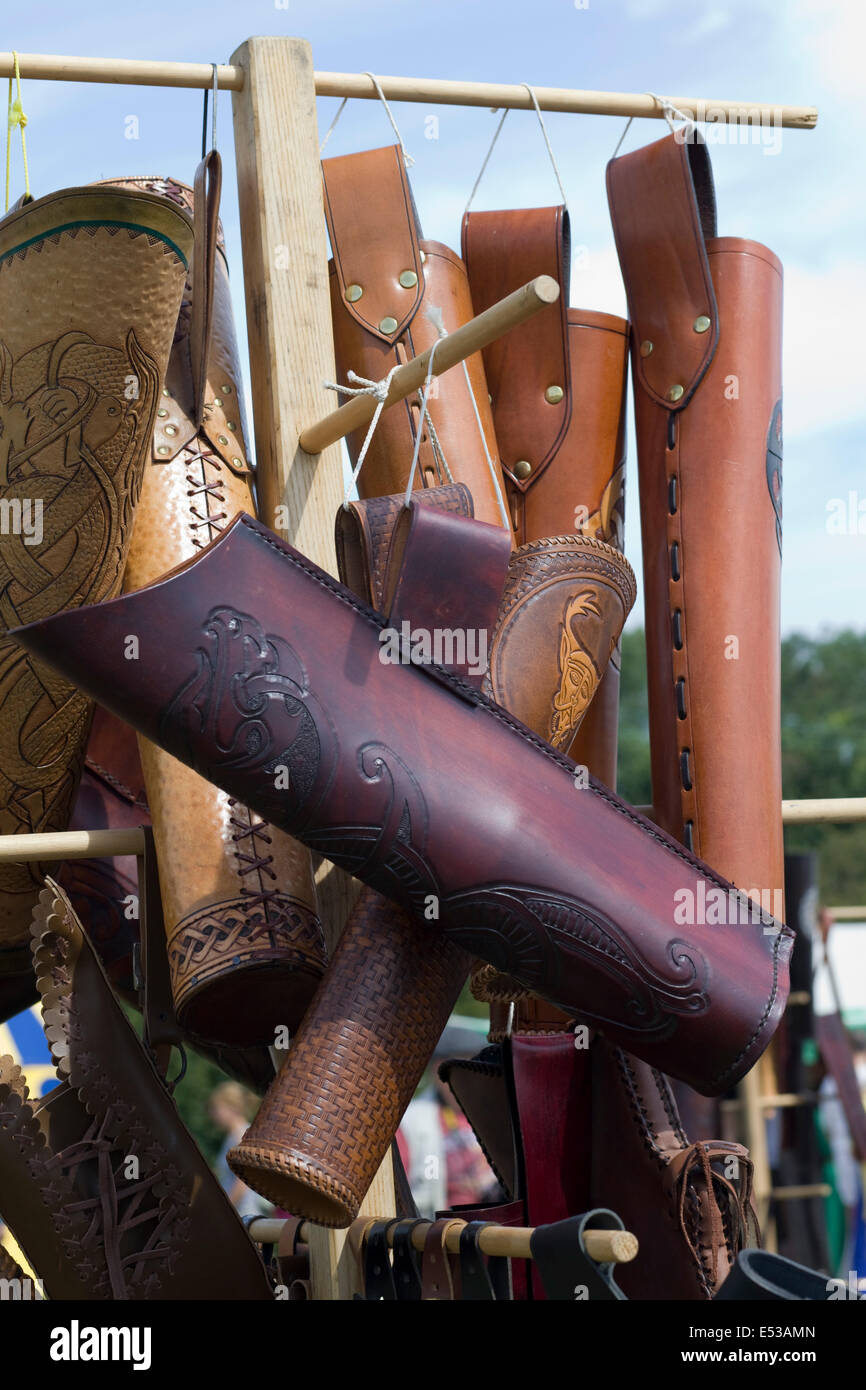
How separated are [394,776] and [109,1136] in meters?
0.46

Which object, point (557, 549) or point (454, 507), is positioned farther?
point (557, 549)

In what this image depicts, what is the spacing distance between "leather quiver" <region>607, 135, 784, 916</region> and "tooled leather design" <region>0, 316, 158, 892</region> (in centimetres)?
63

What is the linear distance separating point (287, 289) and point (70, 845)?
653 millimetres

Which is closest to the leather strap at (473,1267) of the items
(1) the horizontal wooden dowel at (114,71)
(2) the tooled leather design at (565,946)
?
(2) the tooled leather design at (565,946)

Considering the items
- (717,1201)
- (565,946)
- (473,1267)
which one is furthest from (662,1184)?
(565,946)

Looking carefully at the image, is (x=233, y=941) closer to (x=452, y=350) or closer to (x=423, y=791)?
(x=423, y=791)

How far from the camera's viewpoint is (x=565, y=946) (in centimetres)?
129

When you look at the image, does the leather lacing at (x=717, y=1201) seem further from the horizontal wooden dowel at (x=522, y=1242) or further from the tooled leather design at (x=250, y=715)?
the tooled leather design at (x=250, y=715)

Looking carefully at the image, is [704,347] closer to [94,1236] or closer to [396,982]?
[396,982]

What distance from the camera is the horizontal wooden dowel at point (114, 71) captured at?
158 centimetres

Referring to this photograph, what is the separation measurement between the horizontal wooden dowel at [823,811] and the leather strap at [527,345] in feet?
1.54

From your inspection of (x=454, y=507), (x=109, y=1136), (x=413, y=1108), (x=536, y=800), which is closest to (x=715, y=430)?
(x=454, y=507)

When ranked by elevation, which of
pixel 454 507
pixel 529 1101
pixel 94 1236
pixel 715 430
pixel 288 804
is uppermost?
pixel 715 430

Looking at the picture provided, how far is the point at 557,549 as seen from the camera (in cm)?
152
